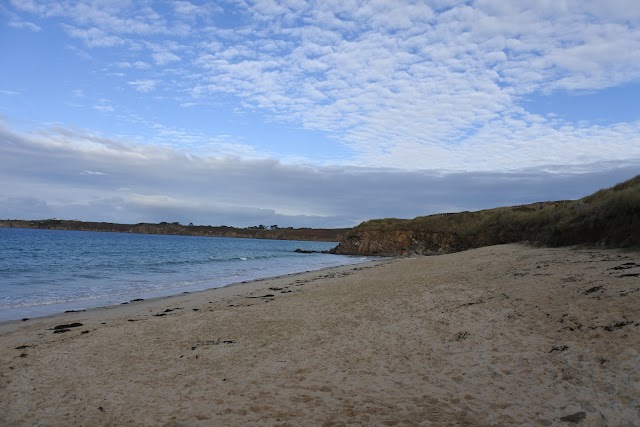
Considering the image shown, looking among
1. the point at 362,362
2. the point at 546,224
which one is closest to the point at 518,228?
the point at 546,224

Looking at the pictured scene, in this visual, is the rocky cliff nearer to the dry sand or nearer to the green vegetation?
the green vegetation

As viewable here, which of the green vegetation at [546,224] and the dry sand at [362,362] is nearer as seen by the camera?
the dry sand at [362,362]

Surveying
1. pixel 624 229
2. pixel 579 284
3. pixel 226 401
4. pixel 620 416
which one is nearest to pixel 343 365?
pixel 226 401

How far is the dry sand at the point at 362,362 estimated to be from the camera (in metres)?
5.30

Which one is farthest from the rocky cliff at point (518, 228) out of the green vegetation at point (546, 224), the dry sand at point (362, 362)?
the dry sand at point (362, 362)

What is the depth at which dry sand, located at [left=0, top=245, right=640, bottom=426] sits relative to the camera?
17.4 ft

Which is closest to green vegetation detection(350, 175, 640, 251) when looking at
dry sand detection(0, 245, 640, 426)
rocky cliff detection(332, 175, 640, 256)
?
rocky cliff detection(332, 175, 640, 256)

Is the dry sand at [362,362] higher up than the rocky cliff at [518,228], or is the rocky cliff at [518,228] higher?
the rocky cliff at [518,228]

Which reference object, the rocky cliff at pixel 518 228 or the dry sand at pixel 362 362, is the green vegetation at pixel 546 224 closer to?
the rocky cliff at pixel 518 228

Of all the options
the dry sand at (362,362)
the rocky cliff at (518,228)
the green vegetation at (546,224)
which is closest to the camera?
the dry sand at (362,362)

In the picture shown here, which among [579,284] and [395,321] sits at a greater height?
[579,284]

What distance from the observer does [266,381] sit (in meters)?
6.50

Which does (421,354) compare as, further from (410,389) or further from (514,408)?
(514,408)

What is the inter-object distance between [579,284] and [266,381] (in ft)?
25.3
